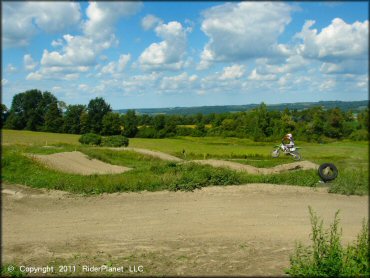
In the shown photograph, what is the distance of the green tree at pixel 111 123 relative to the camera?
3944cm

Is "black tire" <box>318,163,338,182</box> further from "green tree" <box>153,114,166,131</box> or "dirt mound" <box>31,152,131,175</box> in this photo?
"green tree" <box>153,114,166,131</box>

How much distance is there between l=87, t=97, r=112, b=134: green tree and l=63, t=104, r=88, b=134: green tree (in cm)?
81

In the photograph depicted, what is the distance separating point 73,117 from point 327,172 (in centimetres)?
2722

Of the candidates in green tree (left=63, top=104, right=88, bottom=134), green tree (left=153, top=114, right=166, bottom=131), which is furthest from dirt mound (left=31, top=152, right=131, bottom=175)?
green tree (left=153, top=114, right=166, bottom=131)

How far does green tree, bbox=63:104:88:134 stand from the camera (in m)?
35.8

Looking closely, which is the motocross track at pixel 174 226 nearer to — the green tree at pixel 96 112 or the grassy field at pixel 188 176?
the grassy field at pixel 188 176

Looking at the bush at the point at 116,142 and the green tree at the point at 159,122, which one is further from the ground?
the green tree at the point at 159,122

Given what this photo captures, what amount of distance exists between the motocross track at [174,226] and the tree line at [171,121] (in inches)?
104

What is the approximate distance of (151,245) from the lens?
8.06 m

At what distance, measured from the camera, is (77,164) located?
22031mm

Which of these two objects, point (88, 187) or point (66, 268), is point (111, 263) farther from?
point (88, 187)

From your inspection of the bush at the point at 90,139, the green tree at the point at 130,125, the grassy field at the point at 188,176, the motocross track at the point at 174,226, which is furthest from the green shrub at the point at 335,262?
the green tree at the point at 130,125

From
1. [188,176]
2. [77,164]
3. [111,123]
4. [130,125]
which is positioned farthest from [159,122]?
[188,176]

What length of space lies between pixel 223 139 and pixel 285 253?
17.4 metres
